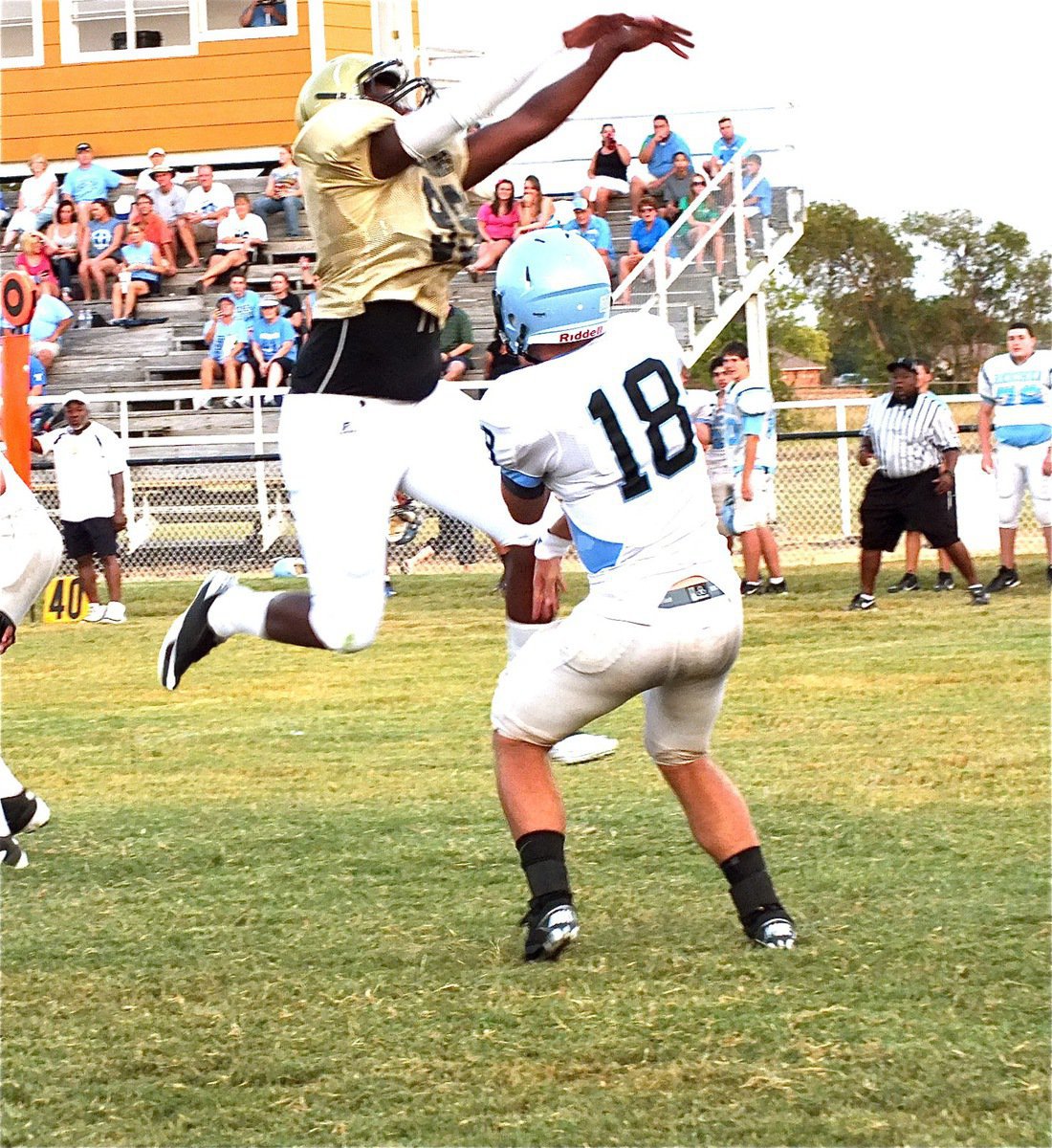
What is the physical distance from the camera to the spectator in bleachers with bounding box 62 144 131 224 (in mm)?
22391

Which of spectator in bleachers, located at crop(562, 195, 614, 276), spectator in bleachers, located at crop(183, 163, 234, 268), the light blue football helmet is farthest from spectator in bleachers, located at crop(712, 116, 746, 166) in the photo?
the light blue football helmet

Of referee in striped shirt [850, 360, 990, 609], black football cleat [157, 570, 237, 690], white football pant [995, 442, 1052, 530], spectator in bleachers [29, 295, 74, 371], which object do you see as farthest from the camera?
spectator in bleachers [29, 295, 74, 371]

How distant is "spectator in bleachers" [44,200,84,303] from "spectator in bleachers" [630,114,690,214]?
685 cm

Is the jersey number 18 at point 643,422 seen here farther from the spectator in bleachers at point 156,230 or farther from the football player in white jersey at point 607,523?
the spectator in bleachers at point 156,230

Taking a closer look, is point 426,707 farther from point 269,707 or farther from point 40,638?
point 40,638

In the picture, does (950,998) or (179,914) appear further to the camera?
(179,914)

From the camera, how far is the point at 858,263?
63406 mm

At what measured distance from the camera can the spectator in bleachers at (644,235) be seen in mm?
19172

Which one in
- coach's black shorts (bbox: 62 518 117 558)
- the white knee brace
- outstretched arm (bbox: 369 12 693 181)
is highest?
outstretched arm (bbox: 369 12 693 181)

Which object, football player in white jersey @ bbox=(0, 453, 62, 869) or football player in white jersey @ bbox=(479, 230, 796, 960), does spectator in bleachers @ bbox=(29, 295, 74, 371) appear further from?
football player in white jersey @ bbox=(479, 230, 796, 960)

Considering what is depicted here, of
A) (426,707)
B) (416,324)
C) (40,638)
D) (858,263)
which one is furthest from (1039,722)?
(858,263)

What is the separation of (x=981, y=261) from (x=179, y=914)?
55096 mm

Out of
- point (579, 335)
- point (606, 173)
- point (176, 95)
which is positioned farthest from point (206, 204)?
point (579, 335)

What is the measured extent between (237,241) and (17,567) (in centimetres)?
1575
